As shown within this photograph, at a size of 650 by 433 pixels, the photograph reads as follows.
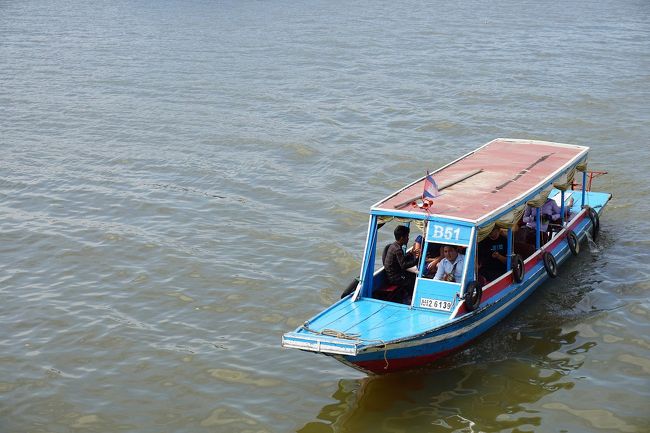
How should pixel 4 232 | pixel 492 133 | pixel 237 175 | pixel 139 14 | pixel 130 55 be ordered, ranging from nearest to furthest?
1. pixel 4 232
2. pixel 237 175
3. pixel 492 133
4. pixel 130 55
5. pixel 139 14

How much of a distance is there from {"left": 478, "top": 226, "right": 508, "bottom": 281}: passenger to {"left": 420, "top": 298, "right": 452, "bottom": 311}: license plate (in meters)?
1.91

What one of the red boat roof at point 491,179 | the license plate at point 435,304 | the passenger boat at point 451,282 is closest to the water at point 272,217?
the passenger boat at point 451,282

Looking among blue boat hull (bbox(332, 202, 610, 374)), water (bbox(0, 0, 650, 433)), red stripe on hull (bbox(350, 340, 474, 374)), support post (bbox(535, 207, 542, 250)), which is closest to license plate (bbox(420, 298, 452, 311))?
blue boat hull (bbox(332, 202, 610, 374))

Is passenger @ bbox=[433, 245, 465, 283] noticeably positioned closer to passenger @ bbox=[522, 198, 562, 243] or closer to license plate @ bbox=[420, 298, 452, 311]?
license plate @ bbox=[420, 298, 452, 311]

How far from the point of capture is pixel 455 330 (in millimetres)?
12602

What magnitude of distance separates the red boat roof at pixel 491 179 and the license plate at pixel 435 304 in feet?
4.04

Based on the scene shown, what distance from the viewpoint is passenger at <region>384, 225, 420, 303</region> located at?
1363cm

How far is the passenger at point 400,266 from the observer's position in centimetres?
1363

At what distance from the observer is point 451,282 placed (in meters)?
12.9

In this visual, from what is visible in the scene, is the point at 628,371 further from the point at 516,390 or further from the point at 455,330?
the point at 455,330

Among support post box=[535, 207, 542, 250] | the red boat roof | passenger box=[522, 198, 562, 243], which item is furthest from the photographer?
passenger box=[522, 198, 562, 243]

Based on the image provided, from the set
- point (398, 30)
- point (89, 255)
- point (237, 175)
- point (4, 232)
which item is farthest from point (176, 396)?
point (398, 30)

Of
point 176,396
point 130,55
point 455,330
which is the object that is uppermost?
point 130,55

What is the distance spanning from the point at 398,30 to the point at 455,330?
29.9 meters
